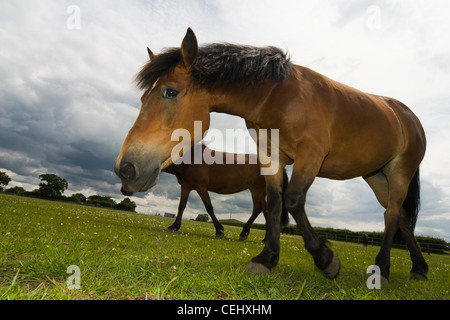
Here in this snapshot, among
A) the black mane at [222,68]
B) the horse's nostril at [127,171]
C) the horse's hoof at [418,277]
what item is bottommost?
the horse's hoof at [418,277]

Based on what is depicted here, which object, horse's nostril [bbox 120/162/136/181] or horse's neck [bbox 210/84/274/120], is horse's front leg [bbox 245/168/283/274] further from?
horse's nostril [bbox 120/162/136/181]

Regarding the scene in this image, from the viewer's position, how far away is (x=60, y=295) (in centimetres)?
187

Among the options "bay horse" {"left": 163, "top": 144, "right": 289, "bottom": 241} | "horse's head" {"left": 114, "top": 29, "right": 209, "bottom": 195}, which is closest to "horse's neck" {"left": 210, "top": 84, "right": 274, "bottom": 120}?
"horse's head" {"left": 114, "top": 29, "right": 209, "bottom": 195}

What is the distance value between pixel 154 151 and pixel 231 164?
9213mm

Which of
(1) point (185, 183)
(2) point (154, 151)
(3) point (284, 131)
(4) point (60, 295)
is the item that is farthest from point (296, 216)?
(1) point (185, 183)

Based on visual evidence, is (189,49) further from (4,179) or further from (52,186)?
(4,179)

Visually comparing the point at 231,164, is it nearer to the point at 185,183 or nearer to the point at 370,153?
the point at 185,183

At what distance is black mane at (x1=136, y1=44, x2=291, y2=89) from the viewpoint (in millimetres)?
3613

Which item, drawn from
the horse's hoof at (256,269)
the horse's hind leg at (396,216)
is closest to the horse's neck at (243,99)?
the horse's hoof at (256,269)

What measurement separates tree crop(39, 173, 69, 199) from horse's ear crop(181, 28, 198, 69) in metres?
76.0

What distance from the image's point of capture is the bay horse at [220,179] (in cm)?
1100

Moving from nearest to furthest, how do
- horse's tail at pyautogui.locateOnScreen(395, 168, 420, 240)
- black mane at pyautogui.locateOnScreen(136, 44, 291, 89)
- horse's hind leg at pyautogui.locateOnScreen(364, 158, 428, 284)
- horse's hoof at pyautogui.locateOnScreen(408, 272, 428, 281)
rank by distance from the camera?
black mane at pyautogui.locateOnScreen(136, 44, 291, 89)
horse's hind leg at pyautogui.locateOnScreen(364, 158, 428, 284)
horse's hoof at pyautogui.locateOnScreen(408, 272, 428, 281)
horse's tail at pyautogui.locateOnScreen(395, 168, 420, 240)

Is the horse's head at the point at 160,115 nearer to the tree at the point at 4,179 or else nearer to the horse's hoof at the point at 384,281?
the horse's hoof at the point at 384,281

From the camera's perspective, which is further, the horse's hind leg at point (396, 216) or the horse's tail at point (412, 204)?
the horse's tail at point (412, 204)
